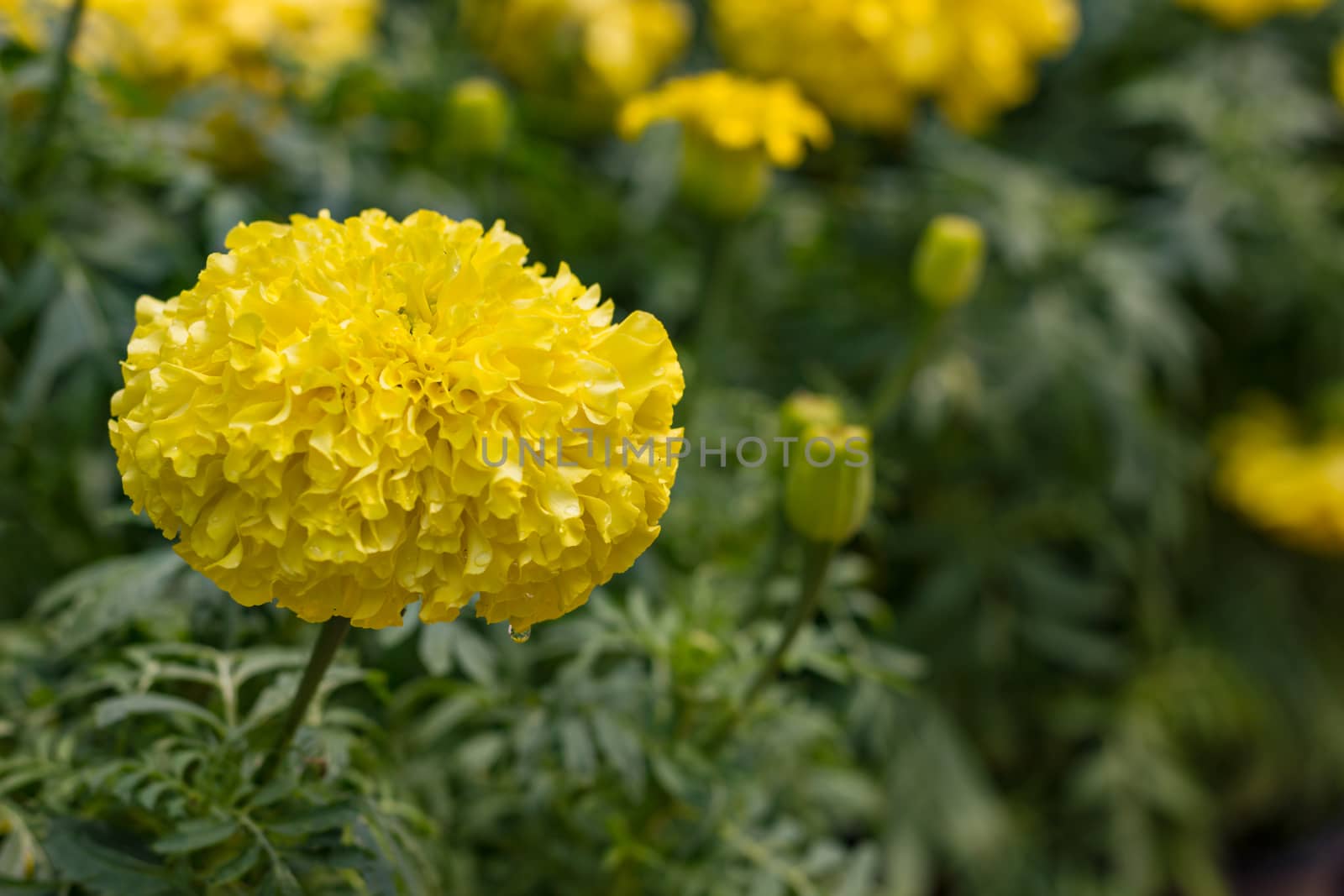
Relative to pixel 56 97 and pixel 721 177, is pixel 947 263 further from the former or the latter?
pixel 56 97

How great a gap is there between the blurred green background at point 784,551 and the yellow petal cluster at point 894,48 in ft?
0.25

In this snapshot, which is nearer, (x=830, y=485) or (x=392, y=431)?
(x=392, y=431)

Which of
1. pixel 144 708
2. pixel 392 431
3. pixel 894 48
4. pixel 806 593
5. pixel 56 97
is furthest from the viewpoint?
pixel 894 48

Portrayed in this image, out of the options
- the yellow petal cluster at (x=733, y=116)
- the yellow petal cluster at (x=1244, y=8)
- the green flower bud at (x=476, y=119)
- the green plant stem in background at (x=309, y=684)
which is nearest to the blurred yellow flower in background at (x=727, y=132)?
the yellow petal cluster at (x=733, y=116)

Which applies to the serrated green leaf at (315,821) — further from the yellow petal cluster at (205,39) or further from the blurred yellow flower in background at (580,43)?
the blurred yellow flower in background at (580,43)

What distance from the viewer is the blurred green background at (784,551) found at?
0.66m

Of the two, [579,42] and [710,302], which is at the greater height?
[579,42]

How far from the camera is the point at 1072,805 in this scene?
1369mm

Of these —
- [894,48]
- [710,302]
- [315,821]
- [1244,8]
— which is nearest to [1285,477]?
[1244,8]

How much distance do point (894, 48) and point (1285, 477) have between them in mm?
752

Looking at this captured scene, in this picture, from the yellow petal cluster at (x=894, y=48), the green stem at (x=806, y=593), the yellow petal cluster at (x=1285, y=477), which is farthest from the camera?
the yellow petal cluster at (x=1285, y=477)

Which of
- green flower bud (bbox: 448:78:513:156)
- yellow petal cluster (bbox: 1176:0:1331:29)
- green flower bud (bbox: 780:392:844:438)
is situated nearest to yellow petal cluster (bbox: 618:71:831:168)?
green flower bud (bbox: 448:78:513:156)

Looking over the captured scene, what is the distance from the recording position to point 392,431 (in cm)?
45

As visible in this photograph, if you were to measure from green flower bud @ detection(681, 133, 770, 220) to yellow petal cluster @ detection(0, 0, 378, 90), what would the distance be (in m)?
0.37
